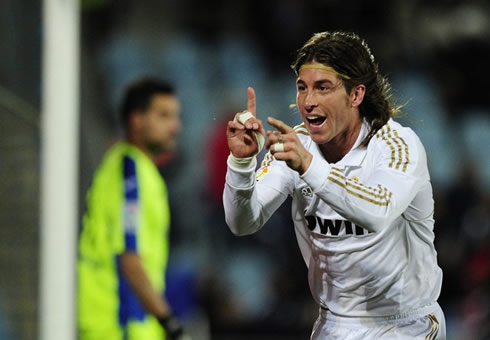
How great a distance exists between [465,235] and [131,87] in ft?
13.1

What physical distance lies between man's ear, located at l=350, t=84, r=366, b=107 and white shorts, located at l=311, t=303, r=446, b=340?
79 cm

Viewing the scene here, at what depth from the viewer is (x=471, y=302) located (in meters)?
7.86

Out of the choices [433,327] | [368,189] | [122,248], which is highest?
[368,189]

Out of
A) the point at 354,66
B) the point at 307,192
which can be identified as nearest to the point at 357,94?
the point at 354,66

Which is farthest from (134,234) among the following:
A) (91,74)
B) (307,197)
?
(91,74)

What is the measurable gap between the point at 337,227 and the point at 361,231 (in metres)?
0.09

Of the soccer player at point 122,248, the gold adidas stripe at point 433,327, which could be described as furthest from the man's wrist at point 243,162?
the soccer player at point 122,248

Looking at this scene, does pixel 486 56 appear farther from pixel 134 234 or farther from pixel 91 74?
pixel 134 234

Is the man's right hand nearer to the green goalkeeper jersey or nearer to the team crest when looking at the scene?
the team crest

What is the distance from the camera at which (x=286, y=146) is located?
2.81 metres

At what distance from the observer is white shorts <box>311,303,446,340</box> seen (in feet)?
10.7

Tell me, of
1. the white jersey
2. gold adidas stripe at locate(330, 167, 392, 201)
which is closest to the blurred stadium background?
the white jersey

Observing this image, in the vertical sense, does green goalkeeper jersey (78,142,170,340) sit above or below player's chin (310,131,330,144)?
below

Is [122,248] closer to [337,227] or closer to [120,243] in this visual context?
[120,243]
